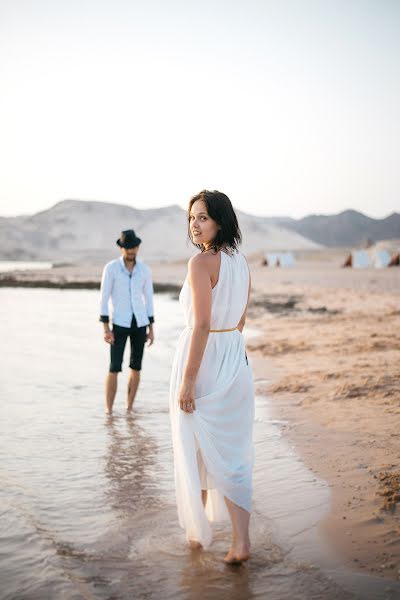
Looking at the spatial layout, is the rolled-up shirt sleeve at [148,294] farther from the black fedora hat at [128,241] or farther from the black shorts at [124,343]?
the black fedora hat at [128,241]

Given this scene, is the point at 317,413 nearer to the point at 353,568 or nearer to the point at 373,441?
the point at 373,441

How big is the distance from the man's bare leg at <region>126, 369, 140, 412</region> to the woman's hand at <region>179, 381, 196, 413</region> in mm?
3472

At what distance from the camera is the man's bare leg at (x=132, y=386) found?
21.2 feet

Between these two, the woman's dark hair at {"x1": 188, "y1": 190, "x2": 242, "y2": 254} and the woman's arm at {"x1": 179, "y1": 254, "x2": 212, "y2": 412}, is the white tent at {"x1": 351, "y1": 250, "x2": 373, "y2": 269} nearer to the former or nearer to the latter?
the woman's dark hair at {"x1": 188, "y1": 190, "x2": 242, "y2": 254}

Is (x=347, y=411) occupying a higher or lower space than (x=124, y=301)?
lower

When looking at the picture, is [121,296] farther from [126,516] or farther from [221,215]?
[221,215]

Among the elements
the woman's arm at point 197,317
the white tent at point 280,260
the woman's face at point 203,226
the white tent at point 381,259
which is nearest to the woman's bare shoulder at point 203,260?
the woman's arm at point 197,317

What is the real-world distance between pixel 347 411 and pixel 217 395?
323 centimetres

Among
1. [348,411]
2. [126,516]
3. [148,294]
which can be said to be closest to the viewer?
[126,516]

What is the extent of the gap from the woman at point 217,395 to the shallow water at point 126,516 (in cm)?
29

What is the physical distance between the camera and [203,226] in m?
3.04

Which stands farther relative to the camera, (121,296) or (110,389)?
(110,389)

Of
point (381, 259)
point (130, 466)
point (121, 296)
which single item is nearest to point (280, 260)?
point (381, 259)

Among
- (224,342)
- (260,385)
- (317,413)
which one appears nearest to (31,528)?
(224,342)
